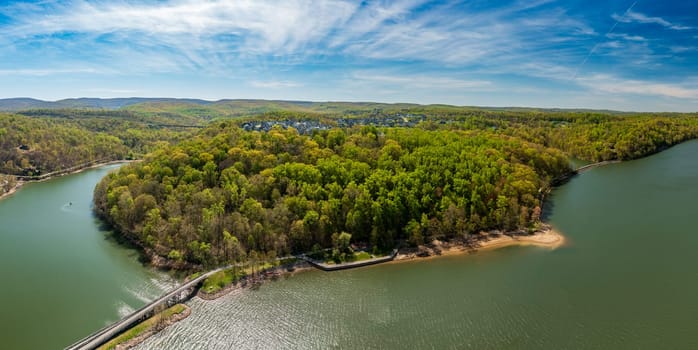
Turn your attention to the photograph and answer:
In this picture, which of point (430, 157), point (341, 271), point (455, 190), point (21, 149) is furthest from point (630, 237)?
point (21, 149)

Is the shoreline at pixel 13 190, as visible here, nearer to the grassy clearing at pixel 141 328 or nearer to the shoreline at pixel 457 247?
the grassy clearing at pixel 141 328

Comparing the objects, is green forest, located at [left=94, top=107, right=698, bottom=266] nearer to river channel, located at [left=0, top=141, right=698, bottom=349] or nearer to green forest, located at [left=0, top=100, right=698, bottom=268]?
green forest, located at [left=0, top=100, right=698, bottom=268]

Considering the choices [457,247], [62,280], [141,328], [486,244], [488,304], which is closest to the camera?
[141,328]

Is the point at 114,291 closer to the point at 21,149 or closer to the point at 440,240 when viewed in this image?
the point at 440,240

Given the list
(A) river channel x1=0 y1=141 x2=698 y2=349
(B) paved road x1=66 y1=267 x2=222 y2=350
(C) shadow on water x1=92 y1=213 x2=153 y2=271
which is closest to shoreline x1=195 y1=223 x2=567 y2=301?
(A) river channel x1=0 y1=141 x2=698 y2=349

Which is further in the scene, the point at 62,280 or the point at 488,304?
the point at 62,280

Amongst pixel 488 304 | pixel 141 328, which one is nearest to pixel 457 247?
pixel 488 304

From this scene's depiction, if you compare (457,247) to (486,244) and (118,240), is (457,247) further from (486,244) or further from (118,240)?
(118,240)
